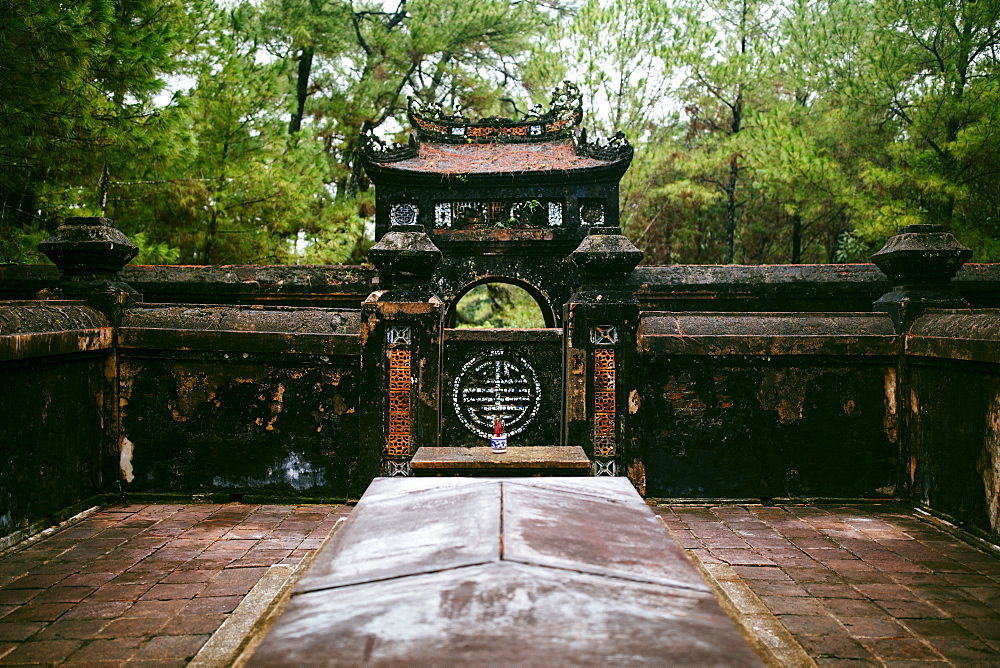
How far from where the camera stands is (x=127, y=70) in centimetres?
758

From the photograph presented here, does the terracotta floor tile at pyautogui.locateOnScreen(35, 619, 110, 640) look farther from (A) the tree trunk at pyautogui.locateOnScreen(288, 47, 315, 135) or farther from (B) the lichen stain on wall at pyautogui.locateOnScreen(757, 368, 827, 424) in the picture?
(A) the tree trunk at pyautogui.locateOnScreen(288, 47, 315, 135)

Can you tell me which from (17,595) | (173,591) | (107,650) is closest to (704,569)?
(107,650)

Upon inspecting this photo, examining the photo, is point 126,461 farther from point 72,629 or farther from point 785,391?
point 785,391

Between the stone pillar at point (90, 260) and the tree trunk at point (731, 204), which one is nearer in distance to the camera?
the stone pillar at point (90, 260)

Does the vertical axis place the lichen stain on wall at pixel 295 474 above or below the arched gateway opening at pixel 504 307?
below

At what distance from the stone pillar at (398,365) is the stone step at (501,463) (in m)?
1.27

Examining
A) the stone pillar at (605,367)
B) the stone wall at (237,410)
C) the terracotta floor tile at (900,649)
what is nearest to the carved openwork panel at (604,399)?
the stone pillar at (605,367)

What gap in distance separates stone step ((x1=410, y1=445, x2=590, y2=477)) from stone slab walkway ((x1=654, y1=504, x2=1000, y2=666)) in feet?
3.08

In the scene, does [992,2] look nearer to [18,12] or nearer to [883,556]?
[883,556]

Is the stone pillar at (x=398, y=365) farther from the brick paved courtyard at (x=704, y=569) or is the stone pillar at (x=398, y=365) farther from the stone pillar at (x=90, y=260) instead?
the stone pillar at (x=90, y=260)

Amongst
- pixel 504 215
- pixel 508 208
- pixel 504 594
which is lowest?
pixel 504 594

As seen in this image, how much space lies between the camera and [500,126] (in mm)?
12711

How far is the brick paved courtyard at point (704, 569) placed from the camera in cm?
318

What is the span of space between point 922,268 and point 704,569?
4.23 meters
